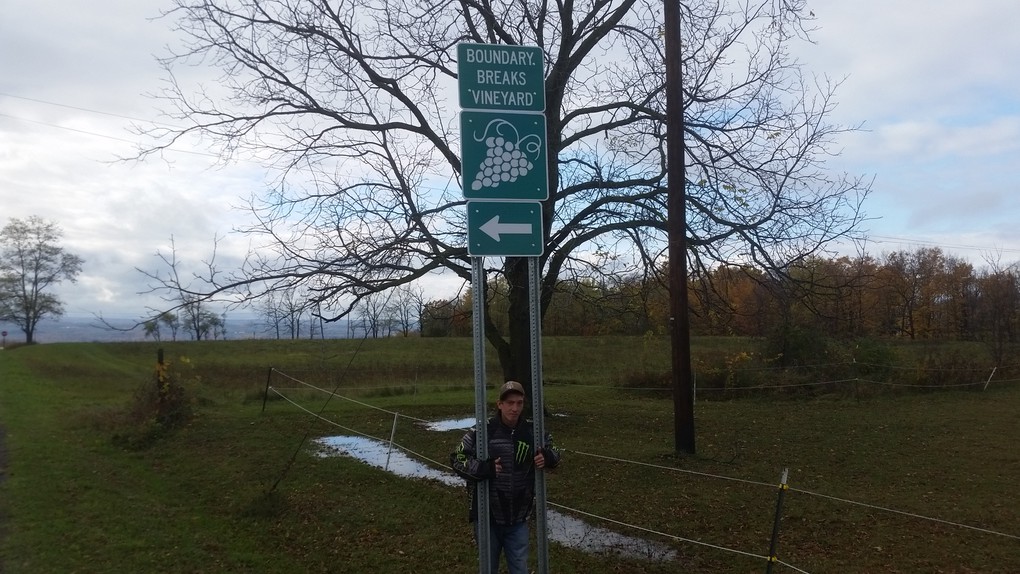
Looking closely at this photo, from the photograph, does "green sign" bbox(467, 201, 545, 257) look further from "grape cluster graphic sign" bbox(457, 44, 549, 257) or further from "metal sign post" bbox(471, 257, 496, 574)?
Answer: "metal sign post" bbox(471, 257, 496, 574)

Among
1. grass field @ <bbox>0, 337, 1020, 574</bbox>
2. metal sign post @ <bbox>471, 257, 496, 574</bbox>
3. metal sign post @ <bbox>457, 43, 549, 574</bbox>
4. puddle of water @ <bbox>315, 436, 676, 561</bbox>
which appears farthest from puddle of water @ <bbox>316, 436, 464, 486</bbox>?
metal sign post @ <bbox>457, 43, 549, 574</bbox>

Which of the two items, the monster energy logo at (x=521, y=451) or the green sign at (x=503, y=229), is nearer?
the green sign at (x=503, y=229)

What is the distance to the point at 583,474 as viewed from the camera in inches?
396

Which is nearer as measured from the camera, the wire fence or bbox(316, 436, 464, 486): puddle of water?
the wire fence

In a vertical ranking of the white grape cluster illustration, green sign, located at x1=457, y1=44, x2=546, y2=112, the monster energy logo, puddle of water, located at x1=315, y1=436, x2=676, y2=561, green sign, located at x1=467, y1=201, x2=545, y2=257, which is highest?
green sign, located at x1=457, y1=44, x2=546, y2=112

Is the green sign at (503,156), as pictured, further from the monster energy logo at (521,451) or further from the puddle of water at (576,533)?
the puddle of water at (576,533)

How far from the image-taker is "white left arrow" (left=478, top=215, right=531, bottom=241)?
3.64m

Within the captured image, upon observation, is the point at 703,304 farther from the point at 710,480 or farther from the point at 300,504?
the point at 300,504

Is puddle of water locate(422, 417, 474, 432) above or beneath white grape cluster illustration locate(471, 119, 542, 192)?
beneath

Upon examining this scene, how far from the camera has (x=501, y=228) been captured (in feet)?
12.0

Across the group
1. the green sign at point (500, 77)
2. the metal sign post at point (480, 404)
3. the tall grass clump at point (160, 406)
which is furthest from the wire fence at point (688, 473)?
the green sign at point (500, 77)

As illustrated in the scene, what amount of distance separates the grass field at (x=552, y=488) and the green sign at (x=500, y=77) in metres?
4.30

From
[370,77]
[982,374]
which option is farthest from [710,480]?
[982,374]

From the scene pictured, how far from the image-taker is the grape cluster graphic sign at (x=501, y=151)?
11.9 ft
